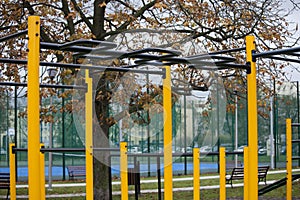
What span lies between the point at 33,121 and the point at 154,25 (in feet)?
25.0

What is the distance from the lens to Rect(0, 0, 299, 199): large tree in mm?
12242

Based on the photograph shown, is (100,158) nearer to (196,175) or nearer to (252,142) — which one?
(196,175)

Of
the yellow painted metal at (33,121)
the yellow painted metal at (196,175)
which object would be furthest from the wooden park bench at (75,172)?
the yellow painted metal at (33,121)

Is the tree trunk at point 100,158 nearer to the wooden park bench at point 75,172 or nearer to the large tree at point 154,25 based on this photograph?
the large tree at point 154,25

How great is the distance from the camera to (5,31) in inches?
527

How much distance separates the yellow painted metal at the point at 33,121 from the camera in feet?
16.1

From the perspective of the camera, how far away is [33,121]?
4.93m

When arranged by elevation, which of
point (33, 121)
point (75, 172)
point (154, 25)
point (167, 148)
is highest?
point (154, 25)

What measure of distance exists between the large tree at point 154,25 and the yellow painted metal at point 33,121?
6801 millimetres

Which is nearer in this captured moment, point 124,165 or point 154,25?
point 124,165

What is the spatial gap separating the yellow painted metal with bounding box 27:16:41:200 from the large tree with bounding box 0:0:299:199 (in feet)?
22.3

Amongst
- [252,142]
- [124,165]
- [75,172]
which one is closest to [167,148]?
[124,165]

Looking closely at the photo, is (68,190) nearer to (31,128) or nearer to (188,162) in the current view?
(188,162)

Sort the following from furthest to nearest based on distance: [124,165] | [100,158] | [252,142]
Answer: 1. [100,158]
2. [124,165]
3. [252,142]
